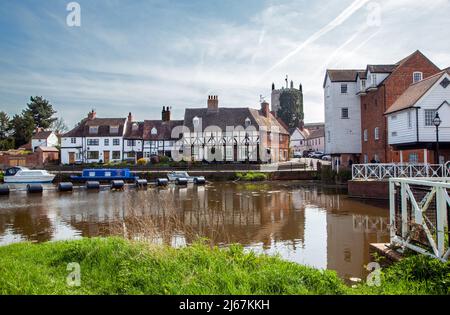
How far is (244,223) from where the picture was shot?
57.3ft

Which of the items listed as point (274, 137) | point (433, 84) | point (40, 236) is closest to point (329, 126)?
point (433, 84)

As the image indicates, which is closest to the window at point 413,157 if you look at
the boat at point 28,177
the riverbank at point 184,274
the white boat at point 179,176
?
the white boat at point 179,176

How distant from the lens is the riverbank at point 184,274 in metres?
5.88

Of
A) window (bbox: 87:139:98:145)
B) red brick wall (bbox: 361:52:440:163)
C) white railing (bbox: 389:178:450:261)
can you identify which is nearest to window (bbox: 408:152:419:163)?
red brick wall (bbox: 361:52:440:163)

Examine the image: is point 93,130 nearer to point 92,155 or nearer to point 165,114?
point 92,155

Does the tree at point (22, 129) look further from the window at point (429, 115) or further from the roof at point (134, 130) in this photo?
the window at point (429, 115)

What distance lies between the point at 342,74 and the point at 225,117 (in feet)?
72.4

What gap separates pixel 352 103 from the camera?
39.3 meters

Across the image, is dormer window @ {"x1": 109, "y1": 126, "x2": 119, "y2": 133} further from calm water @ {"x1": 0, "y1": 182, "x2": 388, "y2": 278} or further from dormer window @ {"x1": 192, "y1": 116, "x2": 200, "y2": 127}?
calm water @ {"x1": 0, "y1": 182, "x2": 388, "y2": 278}

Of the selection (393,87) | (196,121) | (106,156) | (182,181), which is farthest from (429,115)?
(106,156)

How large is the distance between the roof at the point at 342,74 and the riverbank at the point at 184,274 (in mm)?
34575

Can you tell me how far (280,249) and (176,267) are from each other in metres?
5.73

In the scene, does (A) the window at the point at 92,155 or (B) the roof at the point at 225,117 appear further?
(A) the window at the point at 92,155

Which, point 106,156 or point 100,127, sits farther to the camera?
point 100,127
